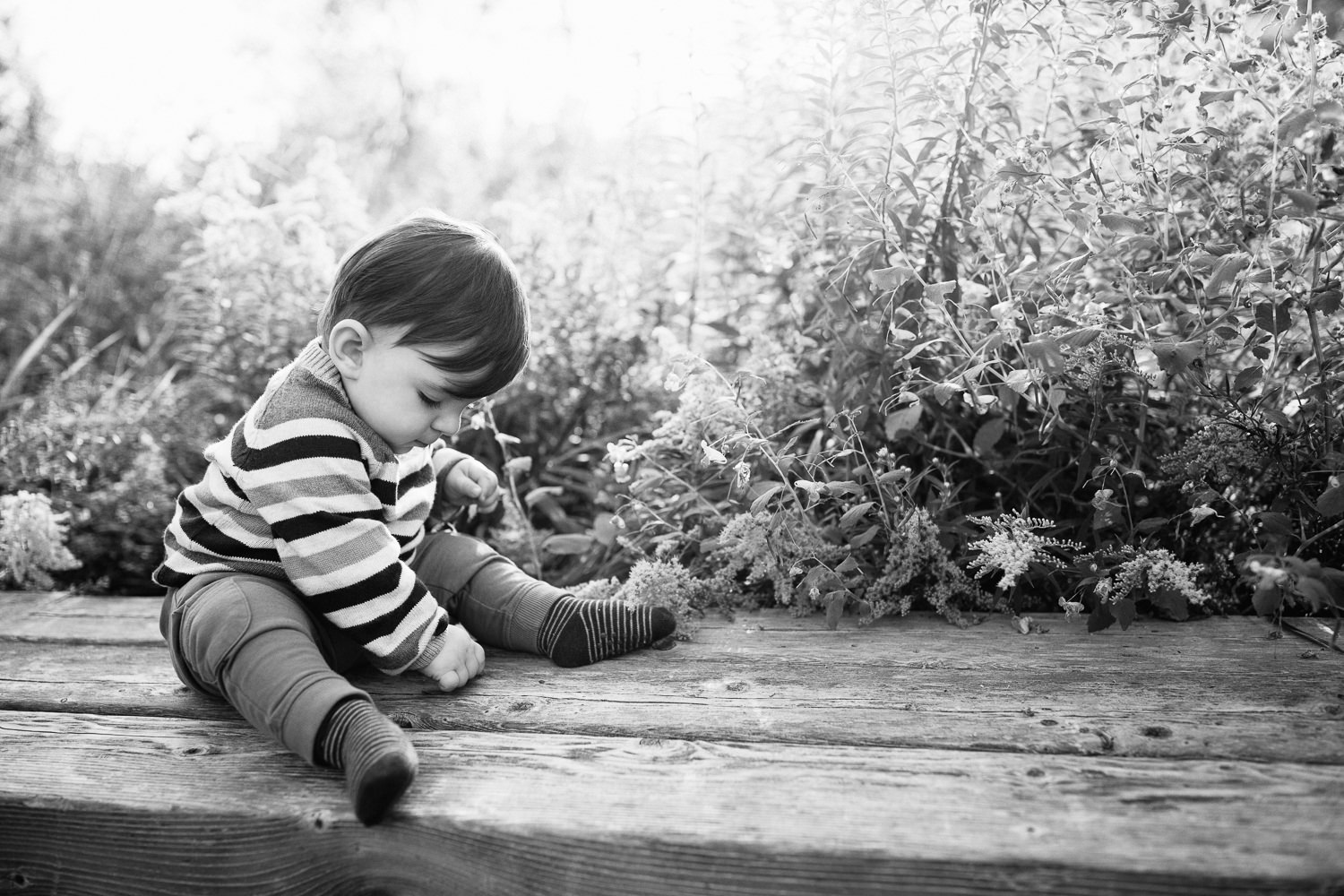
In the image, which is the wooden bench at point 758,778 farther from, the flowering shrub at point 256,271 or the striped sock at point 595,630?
the flowering shrub at point 256,271

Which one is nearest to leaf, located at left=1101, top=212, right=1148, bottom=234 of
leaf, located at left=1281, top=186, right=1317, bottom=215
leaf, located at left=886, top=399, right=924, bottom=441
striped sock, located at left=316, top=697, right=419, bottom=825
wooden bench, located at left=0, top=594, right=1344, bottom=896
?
leaf, located at left=1281, top=186, right=1317, bottom=215

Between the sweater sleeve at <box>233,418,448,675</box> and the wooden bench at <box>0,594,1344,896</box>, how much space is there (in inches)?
6.2

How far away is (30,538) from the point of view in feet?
7.90

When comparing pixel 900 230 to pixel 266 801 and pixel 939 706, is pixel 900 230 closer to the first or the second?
pixel 939 706

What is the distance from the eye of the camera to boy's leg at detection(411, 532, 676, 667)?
1921mm

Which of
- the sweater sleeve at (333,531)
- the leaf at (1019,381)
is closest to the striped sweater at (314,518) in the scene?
the sweater sleeve at (333,531)

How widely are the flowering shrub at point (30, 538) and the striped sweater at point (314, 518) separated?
0.77 m

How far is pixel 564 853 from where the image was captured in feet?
4.26

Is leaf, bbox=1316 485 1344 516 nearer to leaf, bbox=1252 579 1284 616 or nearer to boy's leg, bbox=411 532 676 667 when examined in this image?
leaf, bbox=1252 579 1284 616

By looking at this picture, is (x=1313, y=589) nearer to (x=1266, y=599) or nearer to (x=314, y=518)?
(x=1266, y=599)

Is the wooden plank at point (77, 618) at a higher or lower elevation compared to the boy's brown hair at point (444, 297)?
lower

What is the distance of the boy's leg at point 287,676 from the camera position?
1387 millimetres

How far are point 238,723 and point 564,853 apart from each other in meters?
0.72

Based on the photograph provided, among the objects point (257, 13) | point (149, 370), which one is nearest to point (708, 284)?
point (149, 370)
